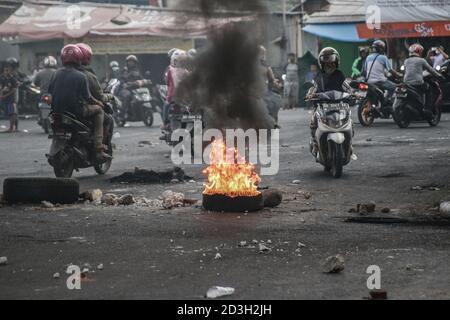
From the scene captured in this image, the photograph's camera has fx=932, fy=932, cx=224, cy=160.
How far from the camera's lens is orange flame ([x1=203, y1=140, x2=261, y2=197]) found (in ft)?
33.9

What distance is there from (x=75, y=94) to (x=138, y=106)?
40.9 ft

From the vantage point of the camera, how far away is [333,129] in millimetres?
13312

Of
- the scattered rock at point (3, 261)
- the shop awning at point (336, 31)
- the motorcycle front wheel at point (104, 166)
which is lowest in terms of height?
the shop awning at point (336, 31)

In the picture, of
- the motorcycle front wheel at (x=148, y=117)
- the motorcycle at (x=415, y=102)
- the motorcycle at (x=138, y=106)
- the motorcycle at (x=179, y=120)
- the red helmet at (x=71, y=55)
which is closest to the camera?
the red helmet at (x=71, y=55)

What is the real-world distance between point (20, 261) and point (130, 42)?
31.4 m

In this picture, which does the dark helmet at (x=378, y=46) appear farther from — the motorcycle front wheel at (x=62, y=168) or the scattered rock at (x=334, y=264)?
the scattered rock at (x=334, y=264)

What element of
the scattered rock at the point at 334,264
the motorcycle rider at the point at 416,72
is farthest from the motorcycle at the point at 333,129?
the motorcycle rider at the point at 416,72

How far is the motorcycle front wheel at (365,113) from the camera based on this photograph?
22328mm

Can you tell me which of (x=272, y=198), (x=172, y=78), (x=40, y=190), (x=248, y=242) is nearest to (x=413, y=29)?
(x=172, y=78)

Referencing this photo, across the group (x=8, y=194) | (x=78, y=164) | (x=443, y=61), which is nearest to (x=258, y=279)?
(x=8, y=194)

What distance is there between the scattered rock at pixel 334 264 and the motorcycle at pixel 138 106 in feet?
62.1

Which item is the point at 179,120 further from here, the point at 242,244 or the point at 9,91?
the point at 242,244

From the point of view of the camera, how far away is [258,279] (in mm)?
6844

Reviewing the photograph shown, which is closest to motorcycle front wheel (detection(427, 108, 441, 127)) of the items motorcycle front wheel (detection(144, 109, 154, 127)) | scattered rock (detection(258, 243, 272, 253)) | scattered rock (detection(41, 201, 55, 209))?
motorcycle front wheel (detection(144, 109, 154, 127))
